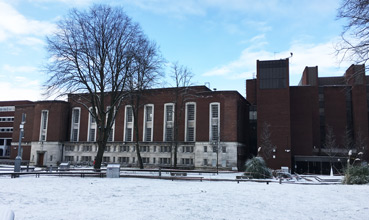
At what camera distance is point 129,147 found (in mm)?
56250

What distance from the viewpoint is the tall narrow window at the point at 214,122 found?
1992 inches

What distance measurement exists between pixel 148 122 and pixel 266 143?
69.6 feet

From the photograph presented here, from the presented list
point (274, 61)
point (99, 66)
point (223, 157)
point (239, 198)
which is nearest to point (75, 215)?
point (239, 198)

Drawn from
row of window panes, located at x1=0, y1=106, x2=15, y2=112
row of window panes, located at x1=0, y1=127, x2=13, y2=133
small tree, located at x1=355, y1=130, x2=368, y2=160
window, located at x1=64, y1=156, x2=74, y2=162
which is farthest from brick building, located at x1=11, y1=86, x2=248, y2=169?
small tree, located at x1=355, y1=130, x2=368, y2=160

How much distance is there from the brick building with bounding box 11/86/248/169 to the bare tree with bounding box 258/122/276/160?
354cm

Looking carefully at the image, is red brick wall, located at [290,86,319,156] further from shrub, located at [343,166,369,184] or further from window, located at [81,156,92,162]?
window, located at [81,156,92,162]

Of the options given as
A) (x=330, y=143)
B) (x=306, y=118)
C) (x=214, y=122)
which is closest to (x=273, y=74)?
(x=306, y=118)

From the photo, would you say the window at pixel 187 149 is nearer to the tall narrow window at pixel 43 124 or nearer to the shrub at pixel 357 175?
the tall narrow window at pixel 43 124

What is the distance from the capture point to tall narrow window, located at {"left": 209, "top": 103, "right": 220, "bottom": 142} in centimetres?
5059

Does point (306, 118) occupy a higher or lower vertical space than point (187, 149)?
higher

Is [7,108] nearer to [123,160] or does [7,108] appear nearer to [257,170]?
[123,160]

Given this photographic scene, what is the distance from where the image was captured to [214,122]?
51.4 m

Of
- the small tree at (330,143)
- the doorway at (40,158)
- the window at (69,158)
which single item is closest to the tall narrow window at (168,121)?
the window at (69,158)

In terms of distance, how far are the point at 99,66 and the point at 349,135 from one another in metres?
46.0
